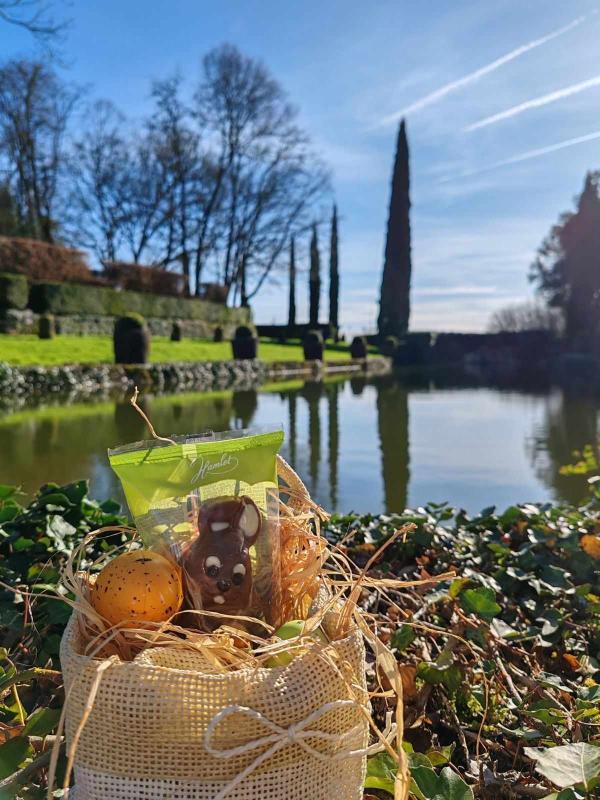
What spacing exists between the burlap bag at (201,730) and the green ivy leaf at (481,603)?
0.78 meters

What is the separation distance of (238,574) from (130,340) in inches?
611

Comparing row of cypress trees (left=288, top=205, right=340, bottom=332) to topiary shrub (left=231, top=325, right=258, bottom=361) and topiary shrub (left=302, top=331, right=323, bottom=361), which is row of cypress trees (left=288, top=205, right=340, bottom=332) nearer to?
topiary shrub (left=302, top=331, right=323, bottom=361)

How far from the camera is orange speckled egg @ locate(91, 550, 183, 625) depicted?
94 centimetres

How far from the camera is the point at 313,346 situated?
23562mm

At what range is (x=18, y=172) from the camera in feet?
88.5

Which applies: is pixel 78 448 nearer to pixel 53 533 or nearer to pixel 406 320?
pixel 53 533

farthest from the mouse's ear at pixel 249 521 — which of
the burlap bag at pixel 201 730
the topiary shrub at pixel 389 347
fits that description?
the topiary shrub at pixel 389 347

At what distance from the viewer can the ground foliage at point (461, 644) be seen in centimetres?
107

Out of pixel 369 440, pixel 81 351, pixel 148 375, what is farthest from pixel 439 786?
pixel 81 351

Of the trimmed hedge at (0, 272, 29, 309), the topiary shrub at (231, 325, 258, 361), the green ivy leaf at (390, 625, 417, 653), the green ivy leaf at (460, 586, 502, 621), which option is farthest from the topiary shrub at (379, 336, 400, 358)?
the green ivy leaf at (390, 625, 417, 653)

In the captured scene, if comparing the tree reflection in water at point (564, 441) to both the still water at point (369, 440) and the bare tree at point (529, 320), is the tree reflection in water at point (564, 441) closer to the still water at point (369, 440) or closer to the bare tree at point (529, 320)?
the still water at point (369, 440)

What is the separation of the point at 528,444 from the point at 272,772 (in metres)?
7.13

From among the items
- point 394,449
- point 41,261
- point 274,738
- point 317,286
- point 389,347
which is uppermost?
point 317,286

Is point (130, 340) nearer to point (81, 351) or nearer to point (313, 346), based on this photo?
point (81, 351)
